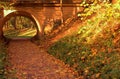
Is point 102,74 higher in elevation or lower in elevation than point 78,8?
lower

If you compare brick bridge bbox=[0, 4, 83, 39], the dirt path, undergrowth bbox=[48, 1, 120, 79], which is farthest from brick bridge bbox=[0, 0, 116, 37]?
the dirt path

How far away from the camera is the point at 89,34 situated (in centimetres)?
Result: 1451

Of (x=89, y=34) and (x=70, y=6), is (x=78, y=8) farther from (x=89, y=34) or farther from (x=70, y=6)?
(x=89, y=34)

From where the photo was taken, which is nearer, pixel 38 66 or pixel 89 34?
pixel 38 66

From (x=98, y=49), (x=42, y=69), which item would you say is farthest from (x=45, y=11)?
(x=98, y=49)

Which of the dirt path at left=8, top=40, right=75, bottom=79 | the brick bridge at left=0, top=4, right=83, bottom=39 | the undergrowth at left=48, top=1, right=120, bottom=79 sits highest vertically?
the brick bridge at left=0, top=4, right=83, bottom=39

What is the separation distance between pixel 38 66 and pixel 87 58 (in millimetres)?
2553

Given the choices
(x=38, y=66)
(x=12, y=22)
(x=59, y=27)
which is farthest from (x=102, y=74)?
(x=12, y=22)

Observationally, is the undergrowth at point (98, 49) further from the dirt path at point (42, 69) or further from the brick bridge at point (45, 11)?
the brick bridge at point (45, 11)

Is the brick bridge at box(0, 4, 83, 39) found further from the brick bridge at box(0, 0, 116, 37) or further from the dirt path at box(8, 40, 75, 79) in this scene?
the dirt path at box(8, 40, 75, 79)

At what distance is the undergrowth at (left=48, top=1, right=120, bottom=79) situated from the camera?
9266 mm

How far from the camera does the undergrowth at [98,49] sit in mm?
9266

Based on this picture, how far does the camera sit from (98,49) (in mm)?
11414

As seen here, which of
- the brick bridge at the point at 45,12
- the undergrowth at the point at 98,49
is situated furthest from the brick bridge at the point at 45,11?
the undergrowth at the point at 98,49
